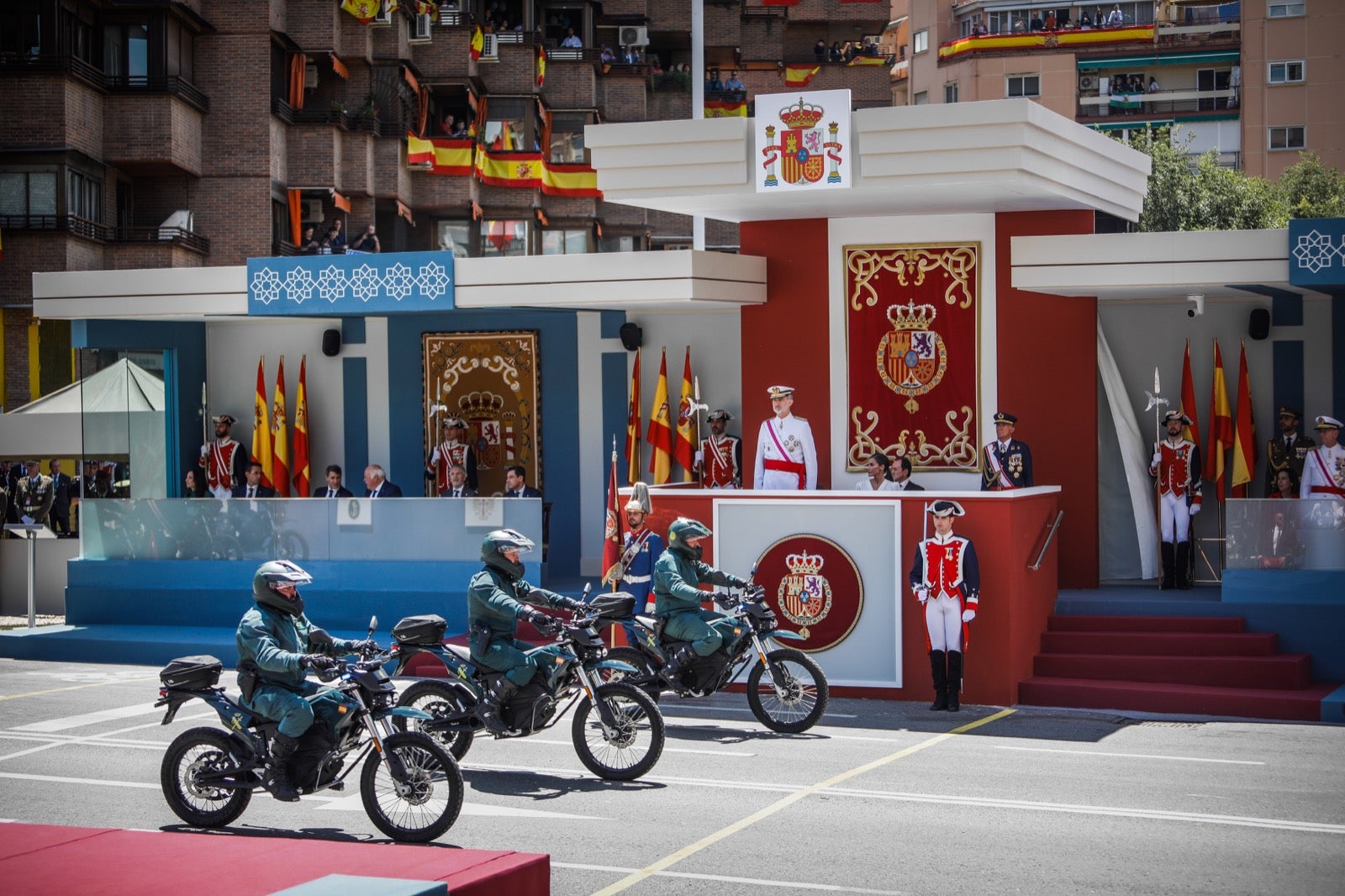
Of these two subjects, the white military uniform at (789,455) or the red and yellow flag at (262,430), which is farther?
the red and yellow flag at (262,430)

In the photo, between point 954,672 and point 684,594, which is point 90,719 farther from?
point 954,672

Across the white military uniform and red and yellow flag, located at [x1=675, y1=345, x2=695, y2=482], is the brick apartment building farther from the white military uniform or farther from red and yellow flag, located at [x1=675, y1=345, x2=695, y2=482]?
the white military uniform

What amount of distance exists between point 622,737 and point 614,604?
1.76m

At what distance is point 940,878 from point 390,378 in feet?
49.3

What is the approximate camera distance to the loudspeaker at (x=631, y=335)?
72.9 feet

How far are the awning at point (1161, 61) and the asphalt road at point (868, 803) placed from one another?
55.0m

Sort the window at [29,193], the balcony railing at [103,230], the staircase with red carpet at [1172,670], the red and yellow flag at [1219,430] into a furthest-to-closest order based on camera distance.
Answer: the window at [29,193], the balcony railing at [103,230], the red and yellow flag at [1219,430], the staircase with red carpet at [1172,670]

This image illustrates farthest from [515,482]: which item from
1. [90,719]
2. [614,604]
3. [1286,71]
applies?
[1286,71]

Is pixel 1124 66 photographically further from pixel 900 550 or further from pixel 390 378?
pixel 900 550

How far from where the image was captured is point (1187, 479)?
62.8 ft

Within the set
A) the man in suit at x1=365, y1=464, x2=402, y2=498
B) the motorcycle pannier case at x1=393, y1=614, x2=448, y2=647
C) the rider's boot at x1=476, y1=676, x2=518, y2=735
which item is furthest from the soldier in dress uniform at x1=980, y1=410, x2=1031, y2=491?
the motorcycle pannier case at x1=393, y1=614, x2=448, y2=647

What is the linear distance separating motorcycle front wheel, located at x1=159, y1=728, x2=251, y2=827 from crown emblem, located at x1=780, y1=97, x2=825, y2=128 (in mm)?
9763

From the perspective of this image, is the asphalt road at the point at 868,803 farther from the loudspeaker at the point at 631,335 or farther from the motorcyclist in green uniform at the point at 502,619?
the loudspeaker at the point at 631,335

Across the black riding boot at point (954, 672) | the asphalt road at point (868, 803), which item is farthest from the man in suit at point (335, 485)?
the black riding boot at point (954, 672)
